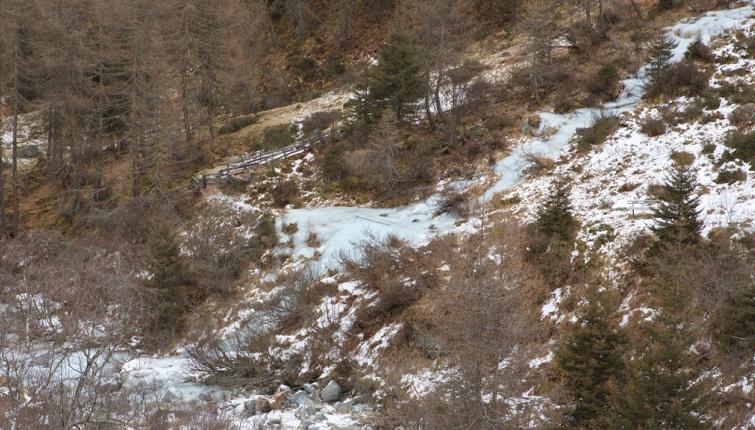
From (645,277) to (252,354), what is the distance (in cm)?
986

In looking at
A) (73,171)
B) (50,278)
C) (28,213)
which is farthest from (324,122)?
(50,278)

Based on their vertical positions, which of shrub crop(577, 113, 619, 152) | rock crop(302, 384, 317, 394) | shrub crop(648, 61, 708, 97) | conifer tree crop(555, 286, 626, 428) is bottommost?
rock crop(302, 384, 317, 394)

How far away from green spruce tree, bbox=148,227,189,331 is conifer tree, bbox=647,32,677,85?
17.4m

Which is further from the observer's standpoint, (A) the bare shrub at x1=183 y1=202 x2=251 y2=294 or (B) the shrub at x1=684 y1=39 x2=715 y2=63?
(B) the shrub at x1=684 y1=39 x2=715 y2=63

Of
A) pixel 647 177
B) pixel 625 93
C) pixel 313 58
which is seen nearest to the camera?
pixel 647 177

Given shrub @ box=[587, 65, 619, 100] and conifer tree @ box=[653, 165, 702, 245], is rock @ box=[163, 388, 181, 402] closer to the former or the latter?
conifer tree @ box=[653, 165, 702, 245]

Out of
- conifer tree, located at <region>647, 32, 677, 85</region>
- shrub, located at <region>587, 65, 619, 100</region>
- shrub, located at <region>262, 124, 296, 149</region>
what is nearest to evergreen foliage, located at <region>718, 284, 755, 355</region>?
conifer tree, located at <region>647, 32, 677, 85</region>

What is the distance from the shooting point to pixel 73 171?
3016 centimetres

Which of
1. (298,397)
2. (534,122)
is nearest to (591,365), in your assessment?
(298,397)

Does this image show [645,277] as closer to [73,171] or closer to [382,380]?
[382,380]

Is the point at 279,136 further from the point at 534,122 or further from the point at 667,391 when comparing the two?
the point at 667,391

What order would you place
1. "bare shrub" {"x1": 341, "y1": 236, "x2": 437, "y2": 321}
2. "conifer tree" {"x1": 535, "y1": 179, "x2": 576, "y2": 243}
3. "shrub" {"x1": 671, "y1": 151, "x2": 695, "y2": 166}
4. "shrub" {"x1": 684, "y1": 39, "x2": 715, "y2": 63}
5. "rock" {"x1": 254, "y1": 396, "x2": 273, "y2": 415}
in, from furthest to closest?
"shrub" {"x1": 684, "y1": 39, "x2": 715, "y2": 63} → "shrub" {"x1": 671, "y1": 151, "x2": 695, "y2": 166} → "bare shrub" {"x1": 341, "y1": 236, "x2": 437, "y2": 321} → "conifer tree" {"x1": 535, "y1": 179, "x2": 576, "y2": 243} → "rock" {"x1": 254, "y1": 396, "x2": 273, "y2": 415}

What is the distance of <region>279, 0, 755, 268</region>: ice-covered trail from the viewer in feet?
62.5

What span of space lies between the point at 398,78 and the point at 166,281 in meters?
11.8
